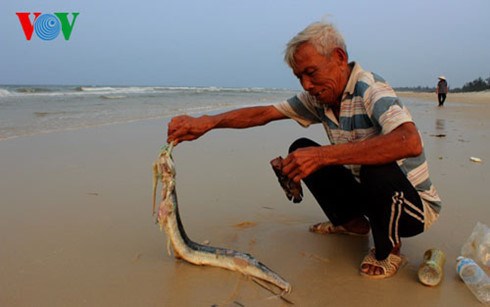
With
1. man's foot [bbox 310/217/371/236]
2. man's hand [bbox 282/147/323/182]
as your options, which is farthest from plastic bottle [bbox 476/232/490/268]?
man's hand [bbox 282/147/323/182]

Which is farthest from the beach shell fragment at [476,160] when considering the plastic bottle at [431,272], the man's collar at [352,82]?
the man's collar at [352,82]

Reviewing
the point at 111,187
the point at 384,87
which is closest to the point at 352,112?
the point at 384,87

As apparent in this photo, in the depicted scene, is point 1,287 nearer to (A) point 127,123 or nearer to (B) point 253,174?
(B) point 253,174

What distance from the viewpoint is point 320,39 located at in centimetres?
224

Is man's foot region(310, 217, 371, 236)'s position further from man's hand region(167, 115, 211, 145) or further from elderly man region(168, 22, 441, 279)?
man's hand region(167, 115, 211, 145)

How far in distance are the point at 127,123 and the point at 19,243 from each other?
6.94 m

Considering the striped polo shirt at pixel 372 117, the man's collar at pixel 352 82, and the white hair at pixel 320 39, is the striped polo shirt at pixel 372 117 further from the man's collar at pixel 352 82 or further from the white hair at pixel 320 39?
the white hair at pixel 320 39

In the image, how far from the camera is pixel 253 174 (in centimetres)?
463

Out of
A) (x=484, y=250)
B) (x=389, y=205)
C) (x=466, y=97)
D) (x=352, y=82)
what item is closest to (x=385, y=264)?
(x=389, y=205)

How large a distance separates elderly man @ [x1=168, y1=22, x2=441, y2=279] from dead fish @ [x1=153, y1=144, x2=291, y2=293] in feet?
0.78

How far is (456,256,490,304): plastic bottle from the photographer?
2.13m

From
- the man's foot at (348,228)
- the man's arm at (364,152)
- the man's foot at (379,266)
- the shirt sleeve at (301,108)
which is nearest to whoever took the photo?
the man's arm at (364,152)

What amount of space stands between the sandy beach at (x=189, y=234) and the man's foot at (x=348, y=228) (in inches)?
3.0

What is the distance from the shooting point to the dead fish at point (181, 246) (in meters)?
2.29
